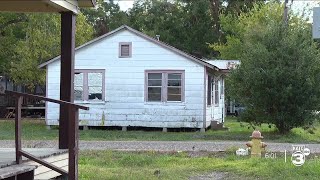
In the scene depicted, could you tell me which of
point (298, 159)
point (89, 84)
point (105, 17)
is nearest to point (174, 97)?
point (89, 84)

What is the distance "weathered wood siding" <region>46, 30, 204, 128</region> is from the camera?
82.2 ft

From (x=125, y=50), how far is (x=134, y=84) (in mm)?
1461

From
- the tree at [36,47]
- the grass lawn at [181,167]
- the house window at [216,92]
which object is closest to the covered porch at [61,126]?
the grass lawn at [181,167]

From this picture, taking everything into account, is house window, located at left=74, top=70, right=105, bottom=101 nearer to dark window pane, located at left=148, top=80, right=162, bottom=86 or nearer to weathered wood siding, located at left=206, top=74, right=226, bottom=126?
dark window pane, located at left=148, top=80, right=162, bottom=86

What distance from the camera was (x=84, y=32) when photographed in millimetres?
33844

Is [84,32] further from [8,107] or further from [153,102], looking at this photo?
[153,102]

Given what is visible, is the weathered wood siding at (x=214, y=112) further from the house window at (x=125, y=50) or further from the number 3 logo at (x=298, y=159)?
the number 3 logo at (x=298, y=159)

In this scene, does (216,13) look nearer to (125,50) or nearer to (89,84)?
(125,50)

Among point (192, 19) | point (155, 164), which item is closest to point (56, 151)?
point (155, 164)

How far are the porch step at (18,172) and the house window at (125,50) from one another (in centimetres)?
1803

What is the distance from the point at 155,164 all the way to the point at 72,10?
561 centimetres

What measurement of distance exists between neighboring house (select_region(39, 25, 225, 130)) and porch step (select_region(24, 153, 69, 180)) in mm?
16390

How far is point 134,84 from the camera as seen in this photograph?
25.3 metres

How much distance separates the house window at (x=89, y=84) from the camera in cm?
2542
